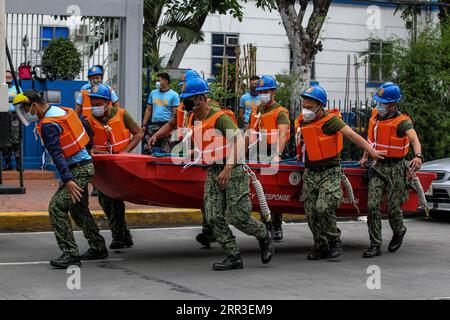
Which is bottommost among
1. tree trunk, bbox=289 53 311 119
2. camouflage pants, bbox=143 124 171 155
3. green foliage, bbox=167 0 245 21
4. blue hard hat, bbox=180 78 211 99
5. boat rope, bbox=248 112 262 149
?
camouflage pants, bbox=143 124 171 155

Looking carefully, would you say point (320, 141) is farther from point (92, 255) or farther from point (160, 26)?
point (160, 26)

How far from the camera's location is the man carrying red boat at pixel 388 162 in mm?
11195

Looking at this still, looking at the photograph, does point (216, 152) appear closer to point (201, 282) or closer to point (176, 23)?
point (201, 282)

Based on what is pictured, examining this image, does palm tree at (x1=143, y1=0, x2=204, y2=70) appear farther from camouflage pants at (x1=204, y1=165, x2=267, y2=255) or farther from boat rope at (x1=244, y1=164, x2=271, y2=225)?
camouflage pants at (x1=204, y1=165, x2=267, y2=255)

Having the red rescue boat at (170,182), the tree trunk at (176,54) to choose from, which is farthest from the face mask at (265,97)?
the tree trunk at (176,54)

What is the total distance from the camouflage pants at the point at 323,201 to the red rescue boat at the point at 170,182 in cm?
30

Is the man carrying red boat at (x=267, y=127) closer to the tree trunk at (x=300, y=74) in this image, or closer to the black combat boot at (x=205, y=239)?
the black combat boot at (x=205, y=239)

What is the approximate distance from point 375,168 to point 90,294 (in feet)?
13.5

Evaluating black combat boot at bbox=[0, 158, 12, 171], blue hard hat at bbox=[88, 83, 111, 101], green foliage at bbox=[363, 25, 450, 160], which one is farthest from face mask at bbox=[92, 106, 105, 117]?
green foliage at bbox=[363, 25, 450, 160]

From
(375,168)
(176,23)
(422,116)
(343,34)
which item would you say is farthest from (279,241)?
(343,34)

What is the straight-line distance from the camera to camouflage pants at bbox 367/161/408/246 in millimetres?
Result: 11219

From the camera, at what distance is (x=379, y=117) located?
37.3ft

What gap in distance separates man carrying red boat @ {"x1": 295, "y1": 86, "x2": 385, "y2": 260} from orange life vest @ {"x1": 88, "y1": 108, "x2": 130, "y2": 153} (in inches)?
82.5
